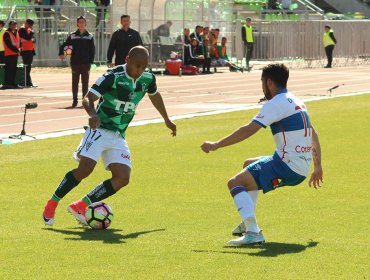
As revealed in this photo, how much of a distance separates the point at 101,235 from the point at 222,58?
35286mm

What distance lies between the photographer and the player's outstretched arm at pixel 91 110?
10547 mm

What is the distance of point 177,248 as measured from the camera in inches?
379

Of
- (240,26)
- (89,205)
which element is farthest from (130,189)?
(240,26)

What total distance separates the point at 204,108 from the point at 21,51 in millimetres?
10363

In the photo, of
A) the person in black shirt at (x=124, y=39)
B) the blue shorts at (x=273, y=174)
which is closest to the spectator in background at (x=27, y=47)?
the person in black shirt at (x=124, y=39)

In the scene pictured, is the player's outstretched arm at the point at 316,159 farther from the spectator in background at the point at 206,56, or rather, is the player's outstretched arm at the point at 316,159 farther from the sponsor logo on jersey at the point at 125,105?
the spectator in background at the point at 206,56

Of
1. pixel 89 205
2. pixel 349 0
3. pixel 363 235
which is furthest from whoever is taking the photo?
pixel 349 0

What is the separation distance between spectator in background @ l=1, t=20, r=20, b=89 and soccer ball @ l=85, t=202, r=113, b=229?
23947 millimetres

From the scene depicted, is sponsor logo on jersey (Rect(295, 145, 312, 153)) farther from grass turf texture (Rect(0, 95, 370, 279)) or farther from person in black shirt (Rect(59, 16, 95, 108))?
person in black shirt (Rect(59, 16, 95, 108))

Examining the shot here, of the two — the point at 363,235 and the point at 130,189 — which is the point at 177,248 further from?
the point at 130,189

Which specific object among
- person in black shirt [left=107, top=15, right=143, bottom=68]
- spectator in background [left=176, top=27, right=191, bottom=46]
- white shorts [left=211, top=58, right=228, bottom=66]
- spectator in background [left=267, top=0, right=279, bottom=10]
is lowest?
white shorts [left=211, top=58, right=228, bottom=66]

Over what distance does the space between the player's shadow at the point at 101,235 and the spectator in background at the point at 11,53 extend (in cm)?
2402

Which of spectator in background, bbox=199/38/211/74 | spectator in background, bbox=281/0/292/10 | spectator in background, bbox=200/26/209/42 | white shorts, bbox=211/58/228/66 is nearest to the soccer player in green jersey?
spectator in background, bbox=199/38/211/74

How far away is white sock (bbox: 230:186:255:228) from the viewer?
31.7ft
